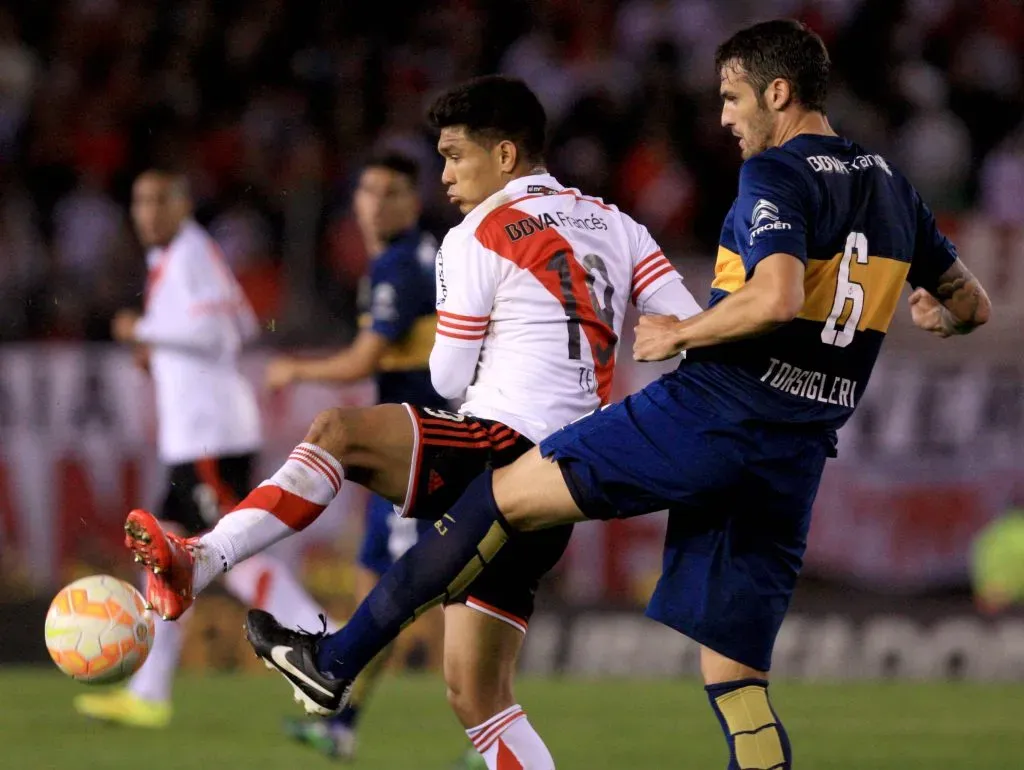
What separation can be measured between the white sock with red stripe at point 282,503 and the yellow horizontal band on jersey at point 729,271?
1.24 meters

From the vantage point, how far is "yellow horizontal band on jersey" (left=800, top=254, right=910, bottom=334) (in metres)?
4.63

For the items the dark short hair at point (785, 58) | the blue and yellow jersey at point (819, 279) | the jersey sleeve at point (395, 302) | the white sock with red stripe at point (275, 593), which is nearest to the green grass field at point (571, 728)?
the white sock with red stripe at point (275, 593)

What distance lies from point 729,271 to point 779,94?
0.52 meters

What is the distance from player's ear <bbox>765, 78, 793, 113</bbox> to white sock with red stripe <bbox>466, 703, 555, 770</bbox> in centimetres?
204

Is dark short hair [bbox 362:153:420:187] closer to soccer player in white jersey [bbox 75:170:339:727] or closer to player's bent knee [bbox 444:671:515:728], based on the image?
soccer player in white jersey [bbox 75:170:339:727]

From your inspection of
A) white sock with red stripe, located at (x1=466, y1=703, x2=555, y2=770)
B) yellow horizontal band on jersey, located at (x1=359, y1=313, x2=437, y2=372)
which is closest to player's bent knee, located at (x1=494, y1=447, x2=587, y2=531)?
white sock with red stripe, located at (x1=466, y1=703, x2=555, y2=770)

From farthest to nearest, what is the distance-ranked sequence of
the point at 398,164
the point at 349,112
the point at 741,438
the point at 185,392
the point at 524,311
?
the point at 349,112 < the point at 185,392 < the point at 398,164 < the point at 524,311 < the point at 741,438

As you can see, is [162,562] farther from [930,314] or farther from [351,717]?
[351,717]

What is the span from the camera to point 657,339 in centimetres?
458

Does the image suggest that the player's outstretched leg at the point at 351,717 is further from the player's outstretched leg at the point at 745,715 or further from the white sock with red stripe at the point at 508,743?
the player's outstretched leg at the point at 745,715

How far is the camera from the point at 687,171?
14.3 m

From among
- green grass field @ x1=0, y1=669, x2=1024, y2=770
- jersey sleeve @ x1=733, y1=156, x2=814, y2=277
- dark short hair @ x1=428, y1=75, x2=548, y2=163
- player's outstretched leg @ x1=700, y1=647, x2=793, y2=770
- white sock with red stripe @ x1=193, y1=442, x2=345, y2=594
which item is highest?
dark short hair @ x1=428, y1=75, x2=548, y2=163

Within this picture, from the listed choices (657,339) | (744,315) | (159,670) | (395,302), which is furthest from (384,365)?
(744,315)

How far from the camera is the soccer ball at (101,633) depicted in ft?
16.2
